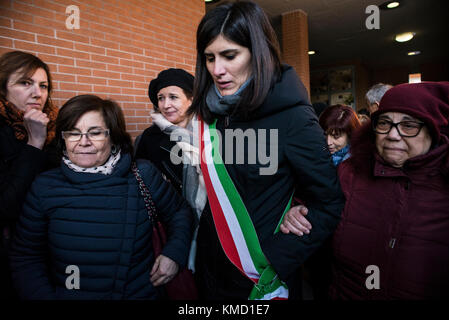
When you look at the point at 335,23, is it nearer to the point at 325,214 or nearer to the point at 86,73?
the point at 86,73

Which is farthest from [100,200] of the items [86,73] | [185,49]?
[185,49]

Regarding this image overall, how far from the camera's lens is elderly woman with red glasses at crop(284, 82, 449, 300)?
3.87 feet

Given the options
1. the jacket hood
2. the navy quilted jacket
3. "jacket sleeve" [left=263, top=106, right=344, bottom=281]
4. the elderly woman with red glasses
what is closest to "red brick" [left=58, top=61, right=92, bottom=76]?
the navy quilted jacket

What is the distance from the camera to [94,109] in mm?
1583

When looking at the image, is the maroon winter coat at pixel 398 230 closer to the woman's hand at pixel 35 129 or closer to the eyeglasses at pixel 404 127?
the eyeglasses at pixel 404 127

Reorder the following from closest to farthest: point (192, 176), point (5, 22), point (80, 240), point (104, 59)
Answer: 1. point (80, 240)
2. point (192, 176)
3. point (5, 22)
4. point (104, 59)

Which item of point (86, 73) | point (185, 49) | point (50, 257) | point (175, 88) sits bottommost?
point (50, 257)

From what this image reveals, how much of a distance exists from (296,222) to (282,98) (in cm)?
53

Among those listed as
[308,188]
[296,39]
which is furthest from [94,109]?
[296,39]

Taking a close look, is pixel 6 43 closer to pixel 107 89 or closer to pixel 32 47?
pixel 32 47

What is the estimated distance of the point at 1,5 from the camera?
97.4 inches

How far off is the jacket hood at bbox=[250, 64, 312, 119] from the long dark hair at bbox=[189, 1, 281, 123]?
0.09ft

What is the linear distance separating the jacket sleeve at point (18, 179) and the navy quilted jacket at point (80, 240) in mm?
51
